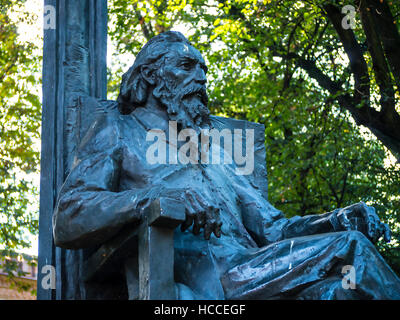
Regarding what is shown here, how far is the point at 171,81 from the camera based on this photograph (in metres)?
4.65

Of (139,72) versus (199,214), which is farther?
(139,72)

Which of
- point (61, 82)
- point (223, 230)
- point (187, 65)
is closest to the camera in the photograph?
point (223, 230)

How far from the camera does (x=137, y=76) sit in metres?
4.79

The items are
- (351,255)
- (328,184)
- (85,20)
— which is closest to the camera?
(351,255)

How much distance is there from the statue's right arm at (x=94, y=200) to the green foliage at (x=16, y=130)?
7949mm

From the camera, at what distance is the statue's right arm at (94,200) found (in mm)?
3822

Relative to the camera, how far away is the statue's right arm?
3822 millimetres

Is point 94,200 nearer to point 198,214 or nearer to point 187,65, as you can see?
point 198,214

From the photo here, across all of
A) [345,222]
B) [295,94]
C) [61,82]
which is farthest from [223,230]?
[295,94]

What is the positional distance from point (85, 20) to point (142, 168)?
146cm

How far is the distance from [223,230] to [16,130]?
28.8ft

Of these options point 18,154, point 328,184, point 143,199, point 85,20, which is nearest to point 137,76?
point 85,20

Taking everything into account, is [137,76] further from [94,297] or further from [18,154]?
[18,154]

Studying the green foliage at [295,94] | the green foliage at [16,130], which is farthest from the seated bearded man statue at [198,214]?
the green foliage at [16,130]
